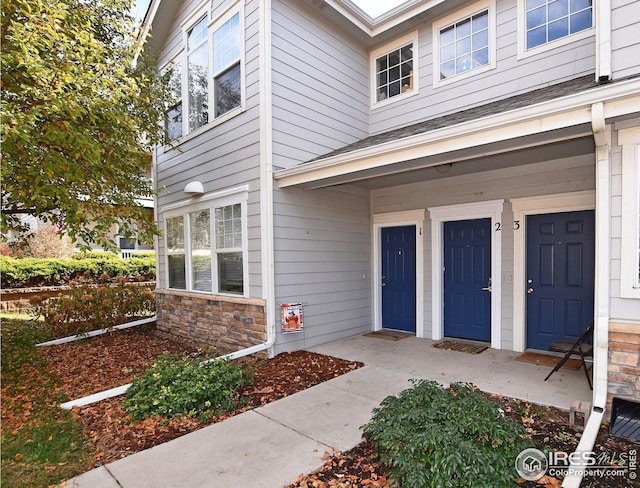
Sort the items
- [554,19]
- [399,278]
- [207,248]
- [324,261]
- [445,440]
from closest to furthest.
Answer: [445,440], [554,19], [324,261], [207,248], [399,278]

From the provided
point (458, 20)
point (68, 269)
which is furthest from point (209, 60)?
point (68, 269)

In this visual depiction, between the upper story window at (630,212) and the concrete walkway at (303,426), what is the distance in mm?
1329

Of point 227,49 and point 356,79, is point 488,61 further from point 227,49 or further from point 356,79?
point 227,49

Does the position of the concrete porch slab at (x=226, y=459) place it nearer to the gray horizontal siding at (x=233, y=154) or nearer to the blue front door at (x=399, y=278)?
the gray horizontal siding at (x=233, y=154)

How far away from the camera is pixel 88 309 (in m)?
7.91

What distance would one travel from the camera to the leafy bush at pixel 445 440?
2320mm

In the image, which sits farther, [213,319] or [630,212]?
[213,319]

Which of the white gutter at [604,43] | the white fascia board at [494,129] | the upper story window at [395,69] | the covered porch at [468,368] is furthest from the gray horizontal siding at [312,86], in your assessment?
the white gutter at [604,43]

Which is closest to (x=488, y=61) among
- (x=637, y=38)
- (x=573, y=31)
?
(x=573, y=31)

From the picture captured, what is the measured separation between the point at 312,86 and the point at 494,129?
3469mm

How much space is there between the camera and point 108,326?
794 cm

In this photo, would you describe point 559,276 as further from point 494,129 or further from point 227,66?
point 227,66

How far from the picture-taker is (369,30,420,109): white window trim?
21.1ft

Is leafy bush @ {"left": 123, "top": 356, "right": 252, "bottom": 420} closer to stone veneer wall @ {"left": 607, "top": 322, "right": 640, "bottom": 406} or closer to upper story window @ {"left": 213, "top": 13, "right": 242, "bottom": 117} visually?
stone veneer wall @ {"left": 607, "top": 322, "right": 640, "bottom": 406}
